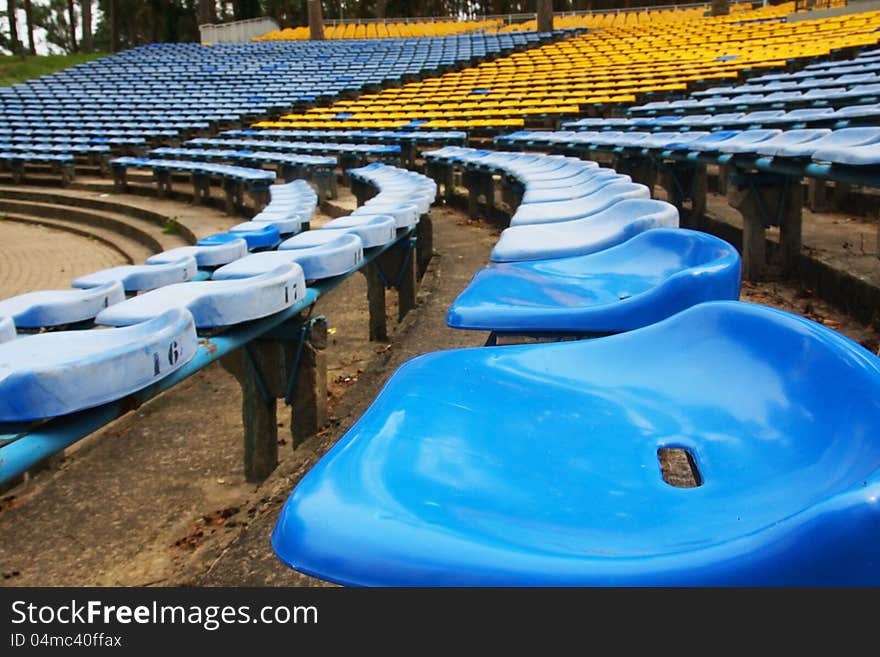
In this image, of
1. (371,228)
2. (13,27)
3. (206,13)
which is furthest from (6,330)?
(13,27)

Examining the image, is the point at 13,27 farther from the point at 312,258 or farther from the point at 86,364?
the point at 86,364

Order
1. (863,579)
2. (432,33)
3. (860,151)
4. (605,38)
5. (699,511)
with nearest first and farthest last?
(863,579)
(699,511)
(860,151)
(605,38)
(432,33)

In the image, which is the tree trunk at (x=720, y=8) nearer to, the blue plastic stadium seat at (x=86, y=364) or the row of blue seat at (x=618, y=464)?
the row of blue seat at (x=618, y=464)

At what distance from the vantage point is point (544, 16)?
23.2m

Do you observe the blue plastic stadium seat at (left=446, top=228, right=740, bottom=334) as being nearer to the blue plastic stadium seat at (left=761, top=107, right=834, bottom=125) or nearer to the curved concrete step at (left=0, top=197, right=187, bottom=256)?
the blue plastic stadium seat at (left=761, top=107, right=834, bottom=125)

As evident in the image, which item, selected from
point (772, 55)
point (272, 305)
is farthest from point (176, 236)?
point (772, 55)

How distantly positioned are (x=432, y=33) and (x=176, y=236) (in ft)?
72.7

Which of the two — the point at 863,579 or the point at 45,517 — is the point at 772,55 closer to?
the point at 45,517

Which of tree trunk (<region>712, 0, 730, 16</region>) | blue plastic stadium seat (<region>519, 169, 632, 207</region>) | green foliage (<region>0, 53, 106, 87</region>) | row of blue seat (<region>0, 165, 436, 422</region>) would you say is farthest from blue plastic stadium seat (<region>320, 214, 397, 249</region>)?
green foliage (<region>0, 53, 106, 87</region>)

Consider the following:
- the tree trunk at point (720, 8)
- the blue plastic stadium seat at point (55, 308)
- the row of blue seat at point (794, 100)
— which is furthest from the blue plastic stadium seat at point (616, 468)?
the tree trunk at point (720, 8)

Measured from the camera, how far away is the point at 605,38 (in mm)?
20688

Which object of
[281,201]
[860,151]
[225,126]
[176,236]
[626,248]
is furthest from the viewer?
[225,126]

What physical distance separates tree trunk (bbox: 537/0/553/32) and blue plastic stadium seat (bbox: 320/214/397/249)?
832 inches

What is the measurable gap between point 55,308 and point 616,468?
1650 millimetres
